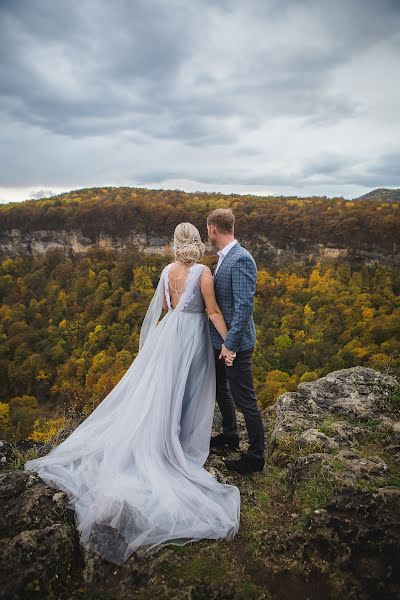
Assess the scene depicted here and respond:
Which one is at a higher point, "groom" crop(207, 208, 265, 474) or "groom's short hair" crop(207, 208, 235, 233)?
"groom's short hair" crop(207, 208, 235, 233)

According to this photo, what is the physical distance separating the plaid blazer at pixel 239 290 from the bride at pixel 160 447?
0.14 metres

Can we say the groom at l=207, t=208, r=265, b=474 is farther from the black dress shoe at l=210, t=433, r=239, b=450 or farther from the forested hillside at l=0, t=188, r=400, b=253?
the forested hillside at l=0, t=188, r=400, b=253

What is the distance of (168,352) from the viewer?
339cm

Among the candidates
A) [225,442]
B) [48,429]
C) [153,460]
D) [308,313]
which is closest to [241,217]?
[308,313]

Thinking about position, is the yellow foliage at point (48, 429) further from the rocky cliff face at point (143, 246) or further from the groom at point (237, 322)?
the rocky cliff face at point (143, 246)

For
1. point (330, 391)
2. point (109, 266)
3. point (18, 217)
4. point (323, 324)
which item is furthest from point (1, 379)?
point (330, 391)

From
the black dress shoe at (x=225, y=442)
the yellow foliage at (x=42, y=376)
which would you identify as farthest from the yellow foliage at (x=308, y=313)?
the black dress shoe at (x=225, y=442)

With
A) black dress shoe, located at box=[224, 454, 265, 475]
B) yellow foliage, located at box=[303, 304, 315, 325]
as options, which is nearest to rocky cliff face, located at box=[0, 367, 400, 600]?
black dress shoe, located at box=[224, 454, 265, 475]

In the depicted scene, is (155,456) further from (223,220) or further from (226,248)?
(223,220)

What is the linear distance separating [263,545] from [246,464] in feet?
3.17

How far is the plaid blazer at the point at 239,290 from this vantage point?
10.0 feet

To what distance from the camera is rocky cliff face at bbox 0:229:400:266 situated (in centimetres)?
3525

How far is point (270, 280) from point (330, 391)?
29719 millimetres

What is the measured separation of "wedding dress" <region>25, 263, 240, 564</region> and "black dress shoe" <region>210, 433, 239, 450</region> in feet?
1.53
